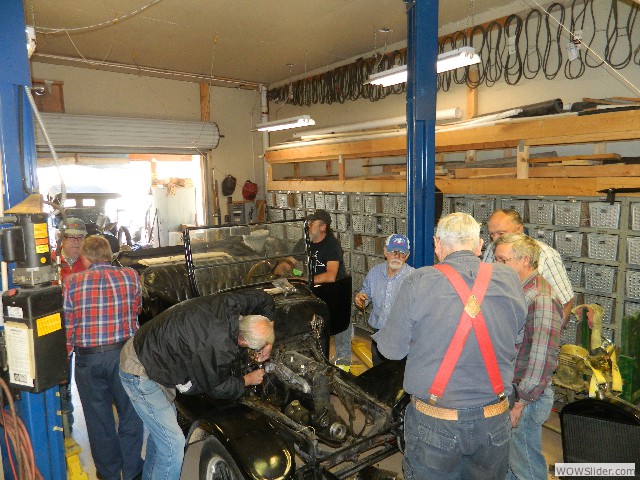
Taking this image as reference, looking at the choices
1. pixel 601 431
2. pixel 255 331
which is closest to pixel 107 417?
pixel 255 331

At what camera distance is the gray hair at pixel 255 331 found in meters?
2.67

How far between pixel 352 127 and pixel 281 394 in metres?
4.82

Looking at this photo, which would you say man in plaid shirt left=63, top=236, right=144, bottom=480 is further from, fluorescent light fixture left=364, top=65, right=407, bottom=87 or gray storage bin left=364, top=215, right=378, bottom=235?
gray storage bin left=364, top=215, right=378, bottom=235

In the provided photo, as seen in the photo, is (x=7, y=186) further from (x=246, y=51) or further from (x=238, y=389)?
(x=246, y=51)

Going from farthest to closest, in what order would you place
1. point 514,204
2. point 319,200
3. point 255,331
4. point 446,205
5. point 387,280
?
point 319,200 → point 446,205 → point 514,204 → point 387,280 → point 255,331

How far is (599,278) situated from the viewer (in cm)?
440

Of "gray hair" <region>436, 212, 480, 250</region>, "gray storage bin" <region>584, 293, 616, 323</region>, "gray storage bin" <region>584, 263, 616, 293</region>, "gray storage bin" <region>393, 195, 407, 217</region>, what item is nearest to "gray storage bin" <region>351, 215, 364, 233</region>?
"gray storage bin" <region>393, 195, 407, 217</region>

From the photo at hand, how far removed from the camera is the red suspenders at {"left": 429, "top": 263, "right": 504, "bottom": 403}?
6.77 ft

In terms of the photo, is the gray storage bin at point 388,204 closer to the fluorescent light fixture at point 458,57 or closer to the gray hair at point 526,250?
the fluorescent light fixture at point 458,57

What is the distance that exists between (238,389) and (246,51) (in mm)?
6420

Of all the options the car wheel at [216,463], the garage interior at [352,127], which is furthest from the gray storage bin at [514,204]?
the car wheel at [216,463]

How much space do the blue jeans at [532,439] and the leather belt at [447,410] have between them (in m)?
0.72

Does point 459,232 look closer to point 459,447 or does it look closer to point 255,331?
point 459,447

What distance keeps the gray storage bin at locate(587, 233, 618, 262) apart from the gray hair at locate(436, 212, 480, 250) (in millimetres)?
2767
